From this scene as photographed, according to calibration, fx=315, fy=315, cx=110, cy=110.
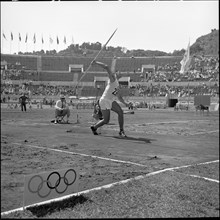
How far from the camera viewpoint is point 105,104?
255 cm

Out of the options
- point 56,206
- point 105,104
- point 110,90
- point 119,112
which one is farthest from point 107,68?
point 56,206

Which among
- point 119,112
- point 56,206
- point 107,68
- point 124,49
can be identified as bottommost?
point 56,206

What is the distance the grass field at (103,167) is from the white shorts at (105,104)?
18cm

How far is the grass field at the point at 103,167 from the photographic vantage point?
212 cm

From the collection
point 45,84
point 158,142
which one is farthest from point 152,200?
point 45,84

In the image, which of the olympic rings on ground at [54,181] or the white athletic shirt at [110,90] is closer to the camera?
the olympic rings on ground at [54,181]

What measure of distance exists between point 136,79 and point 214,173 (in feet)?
6.98

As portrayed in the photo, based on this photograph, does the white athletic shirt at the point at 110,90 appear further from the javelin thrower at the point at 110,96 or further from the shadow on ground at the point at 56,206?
the shadow on ground at the point at 56,206

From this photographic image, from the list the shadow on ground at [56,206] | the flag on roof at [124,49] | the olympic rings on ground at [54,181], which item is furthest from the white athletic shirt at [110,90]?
the shadow on ground at [56,206]

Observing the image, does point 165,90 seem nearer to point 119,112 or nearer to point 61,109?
point 119,112

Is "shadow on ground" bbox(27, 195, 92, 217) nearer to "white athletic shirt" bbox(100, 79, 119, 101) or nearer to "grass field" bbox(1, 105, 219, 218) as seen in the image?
"grass field" bbox(1, 105, 219, 218)

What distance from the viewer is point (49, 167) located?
2223 millimetres

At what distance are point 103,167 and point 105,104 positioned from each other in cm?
57

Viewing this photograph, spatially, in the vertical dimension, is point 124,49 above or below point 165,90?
above
